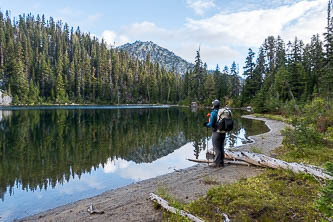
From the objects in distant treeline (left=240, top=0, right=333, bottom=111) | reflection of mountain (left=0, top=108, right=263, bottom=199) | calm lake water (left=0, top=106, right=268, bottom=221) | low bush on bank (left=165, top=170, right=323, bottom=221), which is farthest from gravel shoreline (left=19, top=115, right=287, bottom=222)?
distant treeline (left=240, top=0, right=333, bottom=111)

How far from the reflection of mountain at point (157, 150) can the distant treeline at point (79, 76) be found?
187 feet

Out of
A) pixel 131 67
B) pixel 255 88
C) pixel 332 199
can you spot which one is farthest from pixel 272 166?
pixel 131 67

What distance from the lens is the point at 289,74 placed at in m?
46.1

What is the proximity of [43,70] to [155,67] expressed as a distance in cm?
5390

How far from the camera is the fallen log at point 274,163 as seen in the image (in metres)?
6.88

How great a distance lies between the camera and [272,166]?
336 inches

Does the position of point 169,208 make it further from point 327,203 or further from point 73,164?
point 73,164

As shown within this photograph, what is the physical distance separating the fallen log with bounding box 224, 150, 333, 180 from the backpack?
64.5 inches

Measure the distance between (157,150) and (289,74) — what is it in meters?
39.4

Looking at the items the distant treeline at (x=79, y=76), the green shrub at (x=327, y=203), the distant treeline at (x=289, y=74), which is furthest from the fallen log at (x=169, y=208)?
the distant treeline at (x=79, y=76)

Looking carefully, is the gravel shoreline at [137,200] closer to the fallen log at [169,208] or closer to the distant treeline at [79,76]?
the fallen log at [169,208]

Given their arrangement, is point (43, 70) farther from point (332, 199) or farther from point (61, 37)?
point (332, 199)

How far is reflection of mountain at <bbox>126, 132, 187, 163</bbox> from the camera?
45.7 ft

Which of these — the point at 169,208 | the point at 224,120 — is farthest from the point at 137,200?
the point at 224,120
